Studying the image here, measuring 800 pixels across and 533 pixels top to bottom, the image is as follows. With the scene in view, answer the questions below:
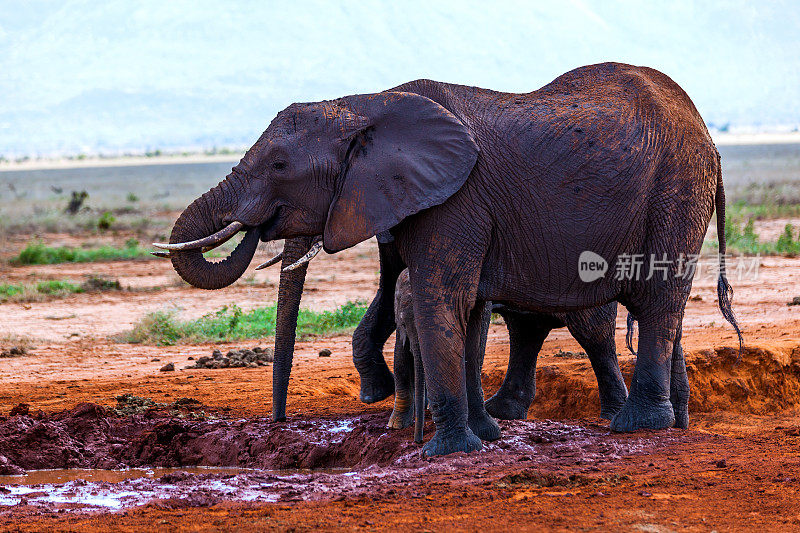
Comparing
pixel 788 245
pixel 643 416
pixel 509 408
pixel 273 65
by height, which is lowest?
pixel 509 408

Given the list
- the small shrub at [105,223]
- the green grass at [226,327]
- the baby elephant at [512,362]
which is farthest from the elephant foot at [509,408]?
the small shrub at [105,223]

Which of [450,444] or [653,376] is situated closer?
[450,444]

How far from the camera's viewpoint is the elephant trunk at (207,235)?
7.26 meters

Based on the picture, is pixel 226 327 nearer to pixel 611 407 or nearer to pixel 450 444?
pixel 611 407

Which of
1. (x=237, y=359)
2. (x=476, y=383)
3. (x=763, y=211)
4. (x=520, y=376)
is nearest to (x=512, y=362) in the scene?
(x=520, y=376)

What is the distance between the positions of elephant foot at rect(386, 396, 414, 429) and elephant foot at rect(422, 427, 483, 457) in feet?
2.99

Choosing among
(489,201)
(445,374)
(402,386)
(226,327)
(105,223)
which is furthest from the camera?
(105,223)

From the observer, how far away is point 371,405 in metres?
9.78

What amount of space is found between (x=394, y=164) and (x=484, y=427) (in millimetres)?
2063

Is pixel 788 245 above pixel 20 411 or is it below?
above

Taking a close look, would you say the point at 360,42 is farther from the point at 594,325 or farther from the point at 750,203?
the point at 594,325

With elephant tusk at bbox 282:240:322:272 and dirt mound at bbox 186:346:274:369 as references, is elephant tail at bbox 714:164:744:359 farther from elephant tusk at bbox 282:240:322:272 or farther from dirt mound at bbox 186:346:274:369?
dirt mound at bbox 186:346:274:369

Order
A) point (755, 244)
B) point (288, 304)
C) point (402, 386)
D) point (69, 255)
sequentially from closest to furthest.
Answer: point (402, 386)
point (288, 304)
point (755, 244)
point (69, 255)

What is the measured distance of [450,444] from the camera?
24.4 ft
